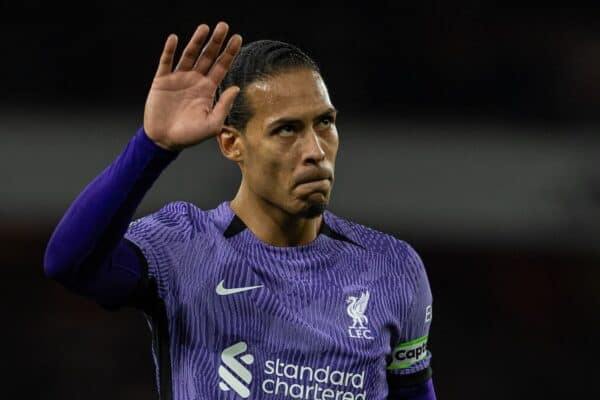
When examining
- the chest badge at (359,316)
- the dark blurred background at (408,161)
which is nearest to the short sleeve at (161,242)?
the chest badge at (359,316)

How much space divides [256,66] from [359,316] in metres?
0.63

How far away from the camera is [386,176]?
18.0ft

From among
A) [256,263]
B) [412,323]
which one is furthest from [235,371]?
[412,323]

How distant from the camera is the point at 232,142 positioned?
8.34 feet

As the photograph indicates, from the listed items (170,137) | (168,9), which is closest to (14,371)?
(168,9)

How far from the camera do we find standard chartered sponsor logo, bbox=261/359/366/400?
231cm

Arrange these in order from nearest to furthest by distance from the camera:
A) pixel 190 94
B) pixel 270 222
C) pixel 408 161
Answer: pixel 190 94
pixel 270 222
pixel 408 161

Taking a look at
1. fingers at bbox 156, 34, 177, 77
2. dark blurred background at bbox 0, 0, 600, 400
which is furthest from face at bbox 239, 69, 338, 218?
dark blurred background at bbox 0, 0, 600, 400

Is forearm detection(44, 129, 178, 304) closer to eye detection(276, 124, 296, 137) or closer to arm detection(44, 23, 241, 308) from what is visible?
arm detection(44, 23, 241, 308)

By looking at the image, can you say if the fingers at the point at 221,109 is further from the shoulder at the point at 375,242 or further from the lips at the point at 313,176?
the shoulder at the point at 375,242

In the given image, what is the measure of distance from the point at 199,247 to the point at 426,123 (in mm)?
3276

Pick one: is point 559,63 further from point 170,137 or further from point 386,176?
point 170,137

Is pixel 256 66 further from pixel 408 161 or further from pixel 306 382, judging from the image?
pixel 408 161

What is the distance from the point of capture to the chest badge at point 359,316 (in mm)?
2400
